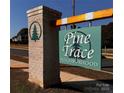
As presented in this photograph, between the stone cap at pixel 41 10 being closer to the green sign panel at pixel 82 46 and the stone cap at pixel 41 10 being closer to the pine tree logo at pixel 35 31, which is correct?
the pine tree logo at pixel 35 31

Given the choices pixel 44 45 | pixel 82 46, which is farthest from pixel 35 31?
pixel 82 46

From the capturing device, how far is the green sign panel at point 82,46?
440 centimetres

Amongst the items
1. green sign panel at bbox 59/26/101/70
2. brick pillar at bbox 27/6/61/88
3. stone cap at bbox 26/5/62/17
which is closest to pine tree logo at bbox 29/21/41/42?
brick pillar at bbox 27/6/61/88

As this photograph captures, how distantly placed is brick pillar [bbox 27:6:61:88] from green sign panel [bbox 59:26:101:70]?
67 centimetres

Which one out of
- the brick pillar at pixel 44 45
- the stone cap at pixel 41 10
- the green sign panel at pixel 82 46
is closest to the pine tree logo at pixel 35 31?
the brick pillar at pixel 44 45

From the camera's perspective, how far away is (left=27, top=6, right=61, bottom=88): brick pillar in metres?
5.68

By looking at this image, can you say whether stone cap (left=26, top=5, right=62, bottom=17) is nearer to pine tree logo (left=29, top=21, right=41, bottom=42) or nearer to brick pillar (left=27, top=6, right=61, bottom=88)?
brick pillar (left=27, top=6, right=61, bottom=88)

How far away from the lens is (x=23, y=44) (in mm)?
28906

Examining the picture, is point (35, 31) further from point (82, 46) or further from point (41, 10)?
point (82, 46)

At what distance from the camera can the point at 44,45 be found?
568 centimetres

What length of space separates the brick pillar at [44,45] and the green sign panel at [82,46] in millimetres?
672

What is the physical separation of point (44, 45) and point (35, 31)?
1.41ft
